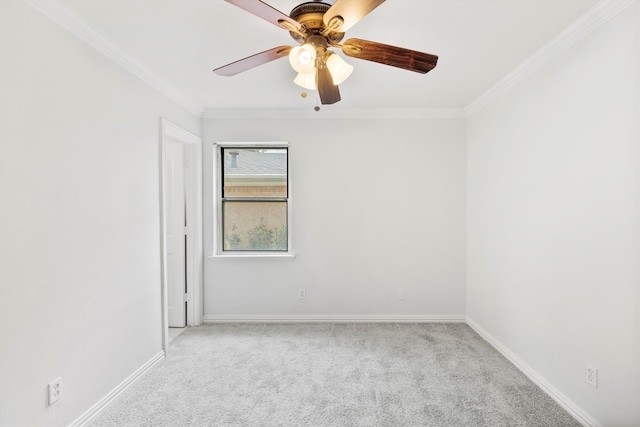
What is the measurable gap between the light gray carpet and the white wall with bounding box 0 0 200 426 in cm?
44

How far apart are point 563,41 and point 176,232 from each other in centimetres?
389

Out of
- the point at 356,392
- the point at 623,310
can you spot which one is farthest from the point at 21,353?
the point at 623,310

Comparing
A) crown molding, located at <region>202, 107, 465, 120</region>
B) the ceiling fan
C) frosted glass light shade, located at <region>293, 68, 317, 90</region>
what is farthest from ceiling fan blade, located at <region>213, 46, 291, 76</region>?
crown molding, located at <region>202, 107, 465, 120</region>

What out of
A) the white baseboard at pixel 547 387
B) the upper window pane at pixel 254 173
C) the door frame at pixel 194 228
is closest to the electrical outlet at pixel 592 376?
the white baseboard at pixel 547 387

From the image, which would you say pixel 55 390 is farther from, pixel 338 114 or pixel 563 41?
pixel 563 41

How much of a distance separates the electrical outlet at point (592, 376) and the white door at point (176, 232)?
12.1ft

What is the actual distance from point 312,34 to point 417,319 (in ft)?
10.9

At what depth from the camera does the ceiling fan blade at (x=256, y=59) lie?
5.58ft

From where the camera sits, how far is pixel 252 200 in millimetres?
3916

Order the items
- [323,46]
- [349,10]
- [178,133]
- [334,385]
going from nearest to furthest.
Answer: [349,10], [323,46], [334,385], [178,133]

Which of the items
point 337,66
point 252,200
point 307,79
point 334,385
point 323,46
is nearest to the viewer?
point 323,46

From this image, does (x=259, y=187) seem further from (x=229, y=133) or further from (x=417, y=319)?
(x=417, y=319)

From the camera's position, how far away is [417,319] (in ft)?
12.5

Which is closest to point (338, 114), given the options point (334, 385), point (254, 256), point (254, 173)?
point (254, 173)
